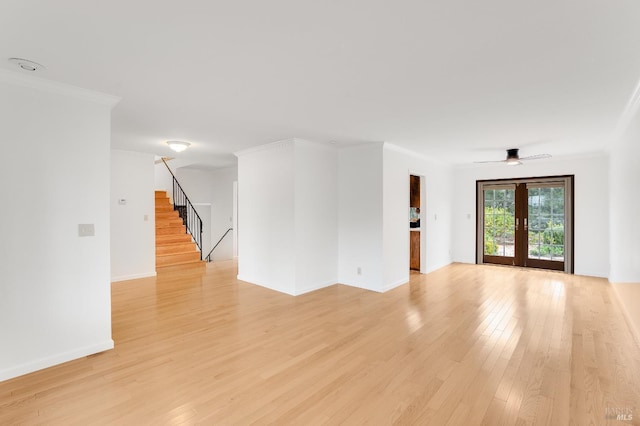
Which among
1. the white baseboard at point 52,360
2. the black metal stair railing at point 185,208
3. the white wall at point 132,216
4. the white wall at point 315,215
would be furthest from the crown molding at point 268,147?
the black metal stair railing at point 185,208

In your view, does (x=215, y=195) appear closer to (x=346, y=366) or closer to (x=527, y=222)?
(x=346, y=366)

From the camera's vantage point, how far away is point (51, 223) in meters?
2.77

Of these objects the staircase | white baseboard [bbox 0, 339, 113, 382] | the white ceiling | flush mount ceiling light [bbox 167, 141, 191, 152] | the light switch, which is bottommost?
white baseboard [bbox 0, 339, 113, 382]

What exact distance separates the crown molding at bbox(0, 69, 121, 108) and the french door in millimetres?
7864

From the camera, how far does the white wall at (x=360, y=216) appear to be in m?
5.24

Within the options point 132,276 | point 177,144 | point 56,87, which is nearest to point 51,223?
point 56,87

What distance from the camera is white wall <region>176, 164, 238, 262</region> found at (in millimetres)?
9289

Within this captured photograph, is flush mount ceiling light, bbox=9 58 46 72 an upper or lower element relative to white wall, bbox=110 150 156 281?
upper

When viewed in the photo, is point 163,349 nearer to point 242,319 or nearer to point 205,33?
point 242,319

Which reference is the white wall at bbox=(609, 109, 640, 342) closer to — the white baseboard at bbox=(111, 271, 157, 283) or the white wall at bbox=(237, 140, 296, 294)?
the white wall at bbox=(237, 140, 296, 294)

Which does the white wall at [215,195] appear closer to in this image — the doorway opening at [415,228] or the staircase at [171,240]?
the staircase at [171,240]

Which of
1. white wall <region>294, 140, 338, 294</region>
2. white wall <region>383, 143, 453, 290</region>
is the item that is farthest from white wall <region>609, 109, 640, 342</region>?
white wall <region>294, 140, 338, 294</region>

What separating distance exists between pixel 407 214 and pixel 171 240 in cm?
570

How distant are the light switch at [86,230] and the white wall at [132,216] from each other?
3210 mm
